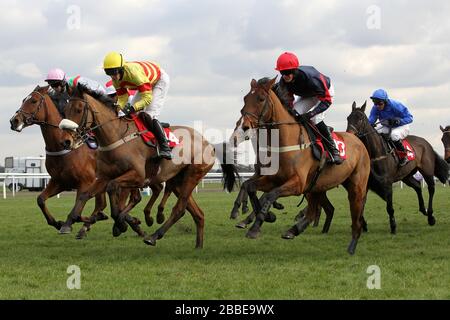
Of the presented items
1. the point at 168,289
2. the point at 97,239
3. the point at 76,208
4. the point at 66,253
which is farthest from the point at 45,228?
the point at 168,289

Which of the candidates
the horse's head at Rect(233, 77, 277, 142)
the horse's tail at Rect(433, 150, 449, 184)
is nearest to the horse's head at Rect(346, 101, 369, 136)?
the horse's head at Rect(233, 77, 277, 142)

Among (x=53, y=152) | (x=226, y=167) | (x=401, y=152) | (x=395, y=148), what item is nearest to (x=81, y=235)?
(x=53, y=152)

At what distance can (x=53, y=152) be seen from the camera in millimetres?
9180

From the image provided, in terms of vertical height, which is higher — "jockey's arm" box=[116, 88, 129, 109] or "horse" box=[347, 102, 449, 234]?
"jockey's arm" box=[116, 88, 129, 109]

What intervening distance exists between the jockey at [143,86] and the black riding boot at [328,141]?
1734 millimetres

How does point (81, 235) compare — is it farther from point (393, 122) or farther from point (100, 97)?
point (393, 122)

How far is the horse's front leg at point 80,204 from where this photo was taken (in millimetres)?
7730

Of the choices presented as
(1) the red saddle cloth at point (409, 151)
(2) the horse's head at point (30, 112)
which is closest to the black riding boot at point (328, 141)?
(2) the horse's head at point (30, 112)

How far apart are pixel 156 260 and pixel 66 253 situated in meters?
1.36

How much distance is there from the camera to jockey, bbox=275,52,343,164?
308 inches

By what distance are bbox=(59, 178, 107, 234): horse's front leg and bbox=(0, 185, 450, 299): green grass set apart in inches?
13.6

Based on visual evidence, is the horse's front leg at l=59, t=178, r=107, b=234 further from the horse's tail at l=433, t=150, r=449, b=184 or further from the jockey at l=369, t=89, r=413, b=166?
the horse's tail at l=433, t=150, r=449, b=184

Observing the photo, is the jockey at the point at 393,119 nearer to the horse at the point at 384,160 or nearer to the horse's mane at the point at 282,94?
the horse at the point at 384,160
